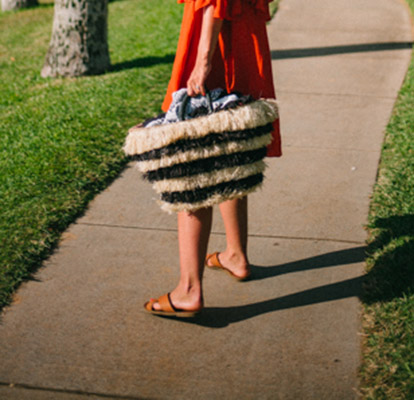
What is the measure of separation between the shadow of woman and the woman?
16cm

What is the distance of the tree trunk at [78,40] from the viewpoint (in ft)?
22.5

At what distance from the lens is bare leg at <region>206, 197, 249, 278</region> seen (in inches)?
126

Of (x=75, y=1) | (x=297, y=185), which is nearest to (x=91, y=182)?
(x=297, y=185)

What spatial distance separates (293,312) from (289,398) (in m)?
0.64

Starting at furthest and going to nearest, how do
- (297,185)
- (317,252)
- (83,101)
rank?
1. (83,101)
2. (297,185)
3. (317,252)

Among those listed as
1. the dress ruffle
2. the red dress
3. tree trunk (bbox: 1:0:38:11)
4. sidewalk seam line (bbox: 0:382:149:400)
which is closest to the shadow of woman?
sidewalk seam line (bbox: 0:382:149:400)

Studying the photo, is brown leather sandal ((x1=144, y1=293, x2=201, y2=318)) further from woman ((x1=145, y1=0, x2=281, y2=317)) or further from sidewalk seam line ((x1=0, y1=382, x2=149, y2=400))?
sidewalk seam line ((x1=0, y1=382, x2=149, y2=400))

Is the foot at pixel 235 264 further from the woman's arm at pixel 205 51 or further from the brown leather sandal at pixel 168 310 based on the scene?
the woman's arm at pixel 205 51

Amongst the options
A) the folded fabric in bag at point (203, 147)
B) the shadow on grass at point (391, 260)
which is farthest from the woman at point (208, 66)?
the shadow on grass at point (391, 260)

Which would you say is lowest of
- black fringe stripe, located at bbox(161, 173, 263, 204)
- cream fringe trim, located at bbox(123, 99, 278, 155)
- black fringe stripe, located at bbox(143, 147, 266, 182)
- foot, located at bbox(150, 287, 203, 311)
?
foot, located at bbox(150, 287, 203, 311)

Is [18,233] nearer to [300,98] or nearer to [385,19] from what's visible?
[300,98]

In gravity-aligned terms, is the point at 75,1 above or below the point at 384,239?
above

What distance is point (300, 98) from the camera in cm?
625

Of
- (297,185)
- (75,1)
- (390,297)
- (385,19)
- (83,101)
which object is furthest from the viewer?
(385,19)
